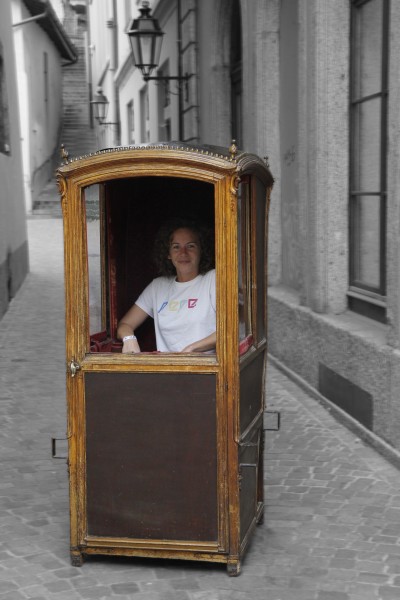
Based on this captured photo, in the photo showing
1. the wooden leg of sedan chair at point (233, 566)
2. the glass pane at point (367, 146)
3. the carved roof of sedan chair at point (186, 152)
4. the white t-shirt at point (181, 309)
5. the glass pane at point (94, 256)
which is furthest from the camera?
the glass pane at point (367, 146)

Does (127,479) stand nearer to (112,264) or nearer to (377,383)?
(112,264)

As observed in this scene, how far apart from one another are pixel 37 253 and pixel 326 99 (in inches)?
592

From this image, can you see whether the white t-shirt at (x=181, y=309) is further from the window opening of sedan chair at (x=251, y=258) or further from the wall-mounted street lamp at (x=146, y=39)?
the wall-mounted street lamp at (x=146, y=39)

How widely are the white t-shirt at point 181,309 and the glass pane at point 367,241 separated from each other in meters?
2.85

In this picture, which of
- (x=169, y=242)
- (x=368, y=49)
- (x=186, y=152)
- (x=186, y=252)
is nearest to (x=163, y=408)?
(x=186, y=252)

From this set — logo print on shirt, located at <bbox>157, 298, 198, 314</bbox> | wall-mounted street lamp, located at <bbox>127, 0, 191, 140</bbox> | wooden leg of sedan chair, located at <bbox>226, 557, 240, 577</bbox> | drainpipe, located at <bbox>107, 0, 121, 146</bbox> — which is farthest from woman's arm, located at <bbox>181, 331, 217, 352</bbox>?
drainpipe, located at <bbox>107, 0, 121, 146</bbox>

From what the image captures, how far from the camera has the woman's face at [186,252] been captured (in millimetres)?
4930

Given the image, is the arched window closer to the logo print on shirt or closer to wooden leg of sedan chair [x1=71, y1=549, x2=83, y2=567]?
the logo print on shirt

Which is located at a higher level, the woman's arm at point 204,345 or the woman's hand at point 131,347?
the woman's arm at point 204,345

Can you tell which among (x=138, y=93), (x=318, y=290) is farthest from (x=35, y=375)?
(x=138, y=93)

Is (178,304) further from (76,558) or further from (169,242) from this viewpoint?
(76,558)

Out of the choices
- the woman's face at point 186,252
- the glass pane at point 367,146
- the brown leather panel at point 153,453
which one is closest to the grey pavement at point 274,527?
the brown leather panel at point 153,453

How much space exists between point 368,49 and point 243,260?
3.56 m

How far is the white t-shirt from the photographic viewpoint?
15.8 feet
